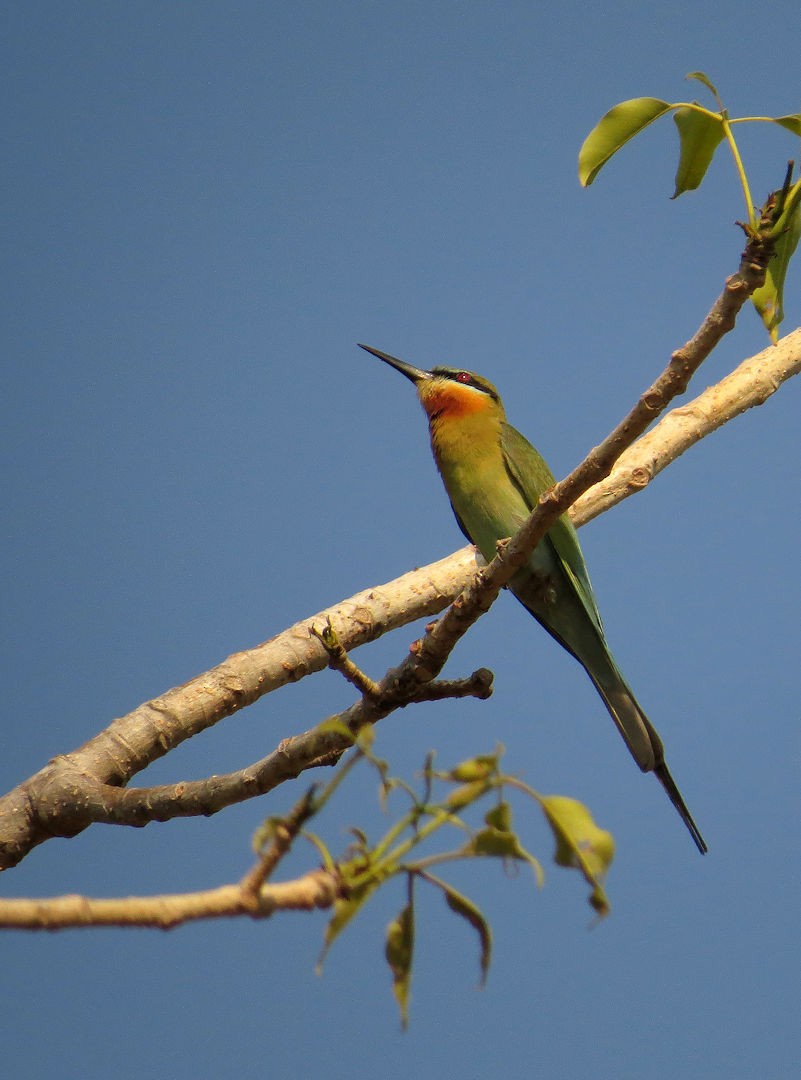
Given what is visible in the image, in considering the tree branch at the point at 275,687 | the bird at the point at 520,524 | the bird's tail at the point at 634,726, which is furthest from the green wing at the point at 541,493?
the tree branch at the point at 275,687

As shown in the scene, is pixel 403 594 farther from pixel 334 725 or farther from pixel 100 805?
pixel 334 725

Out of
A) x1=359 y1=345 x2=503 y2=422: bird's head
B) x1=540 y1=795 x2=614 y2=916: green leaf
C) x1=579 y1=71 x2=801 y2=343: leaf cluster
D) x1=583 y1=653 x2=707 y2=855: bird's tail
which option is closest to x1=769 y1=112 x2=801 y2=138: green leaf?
x1=579 y1=71 x2=801 y2=343: leaf cluster

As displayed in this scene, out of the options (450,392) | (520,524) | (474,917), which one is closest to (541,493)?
(520,524)

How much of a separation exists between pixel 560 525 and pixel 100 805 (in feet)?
6.93

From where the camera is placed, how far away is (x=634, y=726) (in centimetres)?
416

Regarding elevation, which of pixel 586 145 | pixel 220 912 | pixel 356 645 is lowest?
pixel 220 912

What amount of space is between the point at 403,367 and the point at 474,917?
14.4 feet

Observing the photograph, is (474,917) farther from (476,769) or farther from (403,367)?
(403,367)

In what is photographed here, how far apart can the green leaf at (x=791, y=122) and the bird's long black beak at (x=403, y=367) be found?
3.35m

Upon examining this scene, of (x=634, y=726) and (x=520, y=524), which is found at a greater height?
(x=520, y=524)

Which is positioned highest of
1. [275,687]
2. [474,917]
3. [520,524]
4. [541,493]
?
[541,493]

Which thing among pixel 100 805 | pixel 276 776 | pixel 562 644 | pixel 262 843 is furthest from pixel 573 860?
pixel 562 644

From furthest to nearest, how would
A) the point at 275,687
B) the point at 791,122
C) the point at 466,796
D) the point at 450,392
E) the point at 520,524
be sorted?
the point at 450,392, the point at 520,524, the point at 275,687, the point at 791,122, the point at 466,796

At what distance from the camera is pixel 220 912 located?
1.40m
